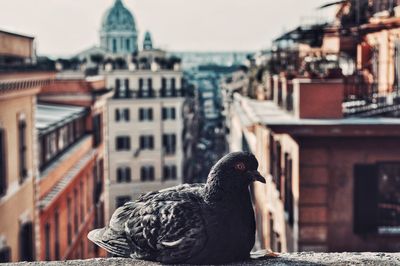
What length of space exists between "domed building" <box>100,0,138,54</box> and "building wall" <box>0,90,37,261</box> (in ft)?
299

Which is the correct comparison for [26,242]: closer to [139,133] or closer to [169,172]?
[139,133]

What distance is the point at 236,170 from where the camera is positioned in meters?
4.50

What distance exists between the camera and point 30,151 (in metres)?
20.8

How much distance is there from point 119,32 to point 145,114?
53.6 meters

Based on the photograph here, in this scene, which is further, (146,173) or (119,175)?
(146,173)

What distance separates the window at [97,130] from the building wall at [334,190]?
73.2 ft

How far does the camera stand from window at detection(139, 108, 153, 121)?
60.4 metres

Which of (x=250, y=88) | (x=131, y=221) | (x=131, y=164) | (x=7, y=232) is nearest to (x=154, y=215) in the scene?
(x=131, y=221)

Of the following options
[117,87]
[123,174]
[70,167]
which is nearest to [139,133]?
[123,174]

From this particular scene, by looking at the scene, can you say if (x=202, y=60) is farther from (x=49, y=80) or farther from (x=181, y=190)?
(x=181, y=190)

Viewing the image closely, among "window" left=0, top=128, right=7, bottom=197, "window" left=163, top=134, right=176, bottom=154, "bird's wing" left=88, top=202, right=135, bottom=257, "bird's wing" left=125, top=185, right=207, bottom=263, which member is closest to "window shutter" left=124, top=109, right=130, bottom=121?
"window" left=163, top=134, right=176, bottom=154

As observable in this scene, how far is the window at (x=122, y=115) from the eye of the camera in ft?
195

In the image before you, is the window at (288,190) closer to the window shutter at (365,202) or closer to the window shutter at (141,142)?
the window shutter at (365,202)

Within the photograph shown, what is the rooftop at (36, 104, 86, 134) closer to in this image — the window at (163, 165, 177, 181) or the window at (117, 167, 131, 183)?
the window at (117, 167, 131, 183)
